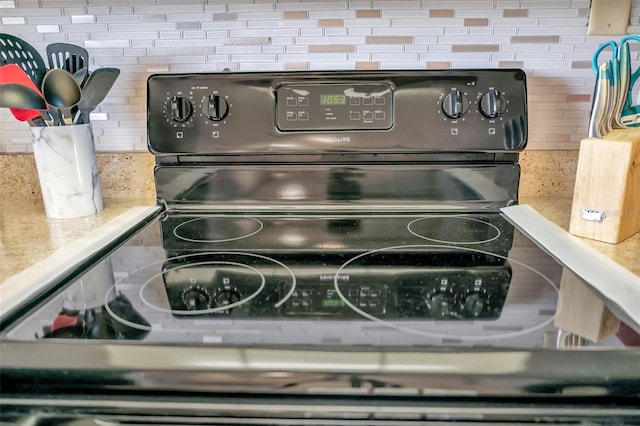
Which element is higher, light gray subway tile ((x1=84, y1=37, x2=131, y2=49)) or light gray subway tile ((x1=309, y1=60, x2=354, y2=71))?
light gray subway tile ((x1=84, y1=37, x2=131, y2=49))

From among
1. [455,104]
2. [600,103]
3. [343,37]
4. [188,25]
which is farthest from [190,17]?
[600,103]

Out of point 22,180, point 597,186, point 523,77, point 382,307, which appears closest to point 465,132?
point 523,77

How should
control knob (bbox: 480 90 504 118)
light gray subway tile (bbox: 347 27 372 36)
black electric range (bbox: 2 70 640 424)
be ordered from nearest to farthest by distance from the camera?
black electric range (bbox: 2 70 640 424), control knob (bbox: 480 90 504 118), light gray subway tile (bbox: 347 27 372 36)

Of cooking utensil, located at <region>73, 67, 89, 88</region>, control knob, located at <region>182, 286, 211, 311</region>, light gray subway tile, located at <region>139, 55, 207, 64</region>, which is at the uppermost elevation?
light gray subway tile, located at <region>139, 55, 207, 64</region>

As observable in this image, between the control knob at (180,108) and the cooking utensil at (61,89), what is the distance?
0.16 metres

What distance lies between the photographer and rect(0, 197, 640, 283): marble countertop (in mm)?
665

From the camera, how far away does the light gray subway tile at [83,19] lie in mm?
987

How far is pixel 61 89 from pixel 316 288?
59cm

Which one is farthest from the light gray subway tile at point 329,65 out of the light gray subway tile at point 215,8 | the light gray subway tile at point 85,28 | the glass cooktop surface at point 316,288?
the light gray subway tile at point 85,28

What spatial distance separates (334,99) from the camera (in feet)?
2.96

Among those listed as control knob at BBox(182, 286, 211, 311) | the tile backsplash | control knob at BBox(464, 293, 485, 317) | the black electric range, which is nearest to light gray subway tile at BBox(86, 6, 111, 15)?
the tile backsplash

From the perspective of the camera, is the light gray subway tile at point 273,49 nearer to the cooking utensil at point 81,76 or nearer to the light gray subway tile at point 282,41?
the light gray subway tile at point 282,41

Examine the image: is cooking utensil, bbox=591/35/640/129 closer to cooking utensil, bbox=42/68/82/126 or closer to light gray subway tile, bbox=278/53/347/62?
light gray subway tile, bbox=278/53/347/62

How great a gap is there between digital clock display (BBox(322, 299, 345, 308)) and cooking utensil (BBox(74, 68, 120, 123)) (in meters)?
0.62
